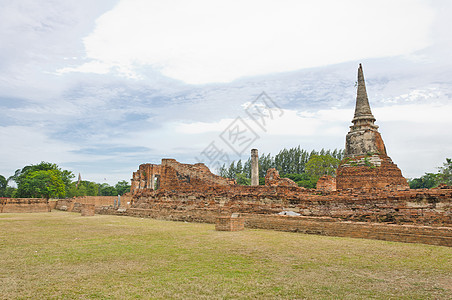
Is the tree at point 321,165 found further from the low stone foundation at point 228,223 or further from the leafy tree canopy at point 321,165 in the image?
the low stone foundation at point 228,223

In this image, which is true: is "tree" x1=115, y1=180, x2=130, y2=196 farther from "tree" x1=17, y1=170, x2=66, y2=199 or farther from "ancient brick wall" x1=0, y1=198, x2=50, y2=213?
"ancient brick wall" x1=0, y1=198, x2=50, y2=213

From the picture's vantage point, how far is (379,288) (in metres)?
3.67

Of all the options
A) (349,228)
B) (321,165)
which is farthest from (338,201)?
(321,165)

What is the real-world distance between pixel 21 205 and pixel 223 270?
74.9 feet

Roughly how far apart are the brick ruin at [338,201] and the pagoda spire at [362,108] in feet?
0.18

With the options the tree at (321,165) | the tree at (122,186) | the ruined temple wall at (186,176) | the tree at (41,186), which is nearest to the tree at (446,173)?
the tree at (321,165)

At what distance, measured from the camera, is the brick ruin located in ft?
27.4

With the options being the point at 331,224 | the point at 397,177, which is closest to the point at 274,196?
the point at 331,224

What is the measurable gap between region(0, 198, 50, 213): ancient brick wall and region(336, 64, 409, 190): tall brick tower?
20209 mm

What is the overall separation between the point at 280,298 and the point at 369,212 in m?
7.46

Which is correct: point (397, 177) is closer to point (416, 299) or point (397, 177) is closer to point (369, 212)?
point (369, 212)

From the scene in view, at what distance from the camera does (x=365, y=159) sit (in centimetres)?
1706

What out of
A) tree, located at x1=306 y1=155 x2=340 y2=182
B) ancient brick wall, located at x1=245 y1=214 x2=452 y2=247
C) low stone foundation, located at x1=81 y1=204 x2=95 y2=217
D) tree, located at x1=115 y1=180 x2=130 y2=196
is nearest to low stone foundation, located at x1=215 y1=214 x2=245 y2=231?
ancient brick wall, located at x1=245 y1=214 x2=452 y2=247

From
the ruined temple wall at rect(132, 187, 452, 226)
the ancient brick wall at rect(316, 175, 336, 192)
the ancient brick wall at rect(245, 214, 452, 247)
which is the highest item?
the ancient brick wall at rect(316, 175, 336, 192)
